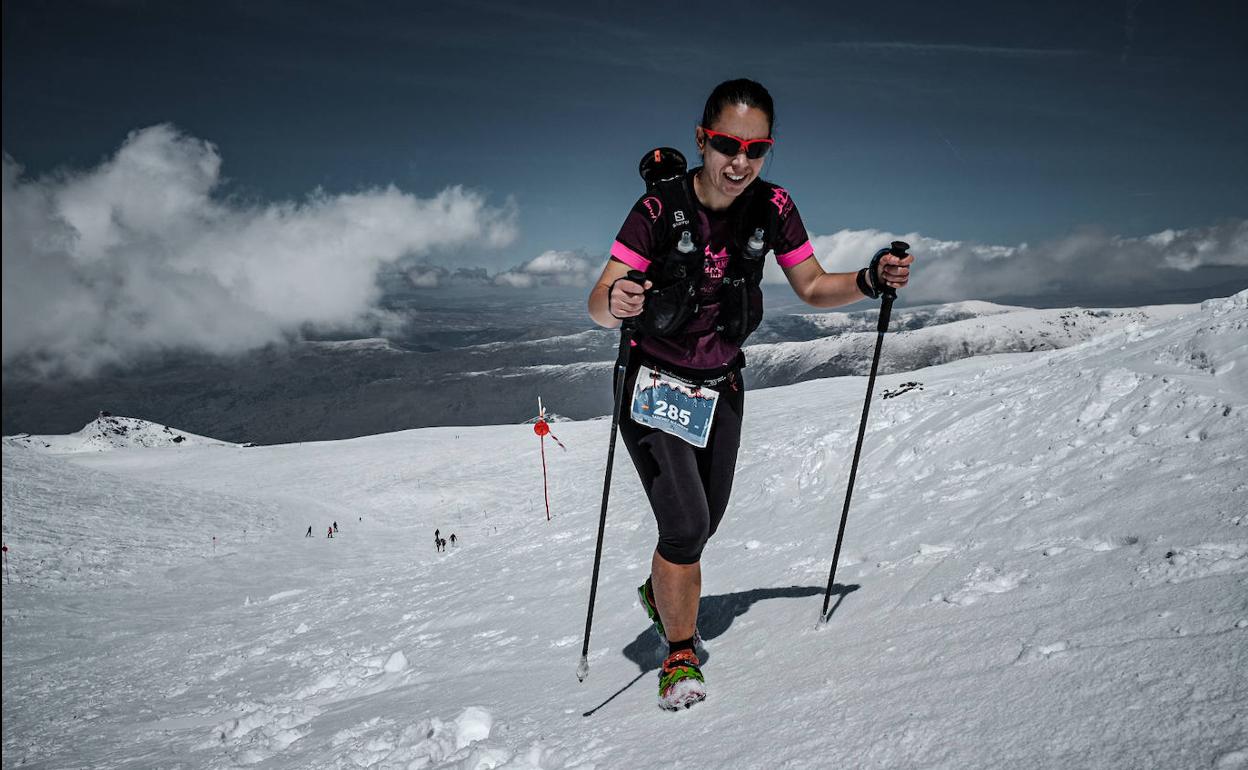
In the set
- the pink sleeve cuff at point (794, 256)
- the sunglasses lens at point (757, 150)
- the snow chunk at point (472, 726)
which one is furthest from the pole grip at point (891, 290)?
the snow chunk at point (472, 726)

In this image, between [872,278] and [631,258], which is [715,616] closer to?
[872,278]

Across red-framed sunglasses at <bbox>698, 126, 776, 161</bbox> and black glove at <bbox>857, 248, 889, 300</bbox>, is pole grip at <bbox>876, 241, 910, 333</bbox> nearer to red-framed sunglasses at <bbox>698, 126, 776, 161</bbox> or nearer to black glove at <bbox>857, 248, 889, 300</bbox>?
black glove at <bbox>857, 248, 889, 300</bbox>

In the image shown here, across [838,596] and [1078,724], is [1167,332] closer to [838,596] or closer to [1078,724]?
[838,596]

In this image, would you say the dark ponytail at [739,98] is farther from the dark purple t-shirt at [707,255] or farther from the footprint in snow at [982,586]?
the footprint in snow at [982,586]

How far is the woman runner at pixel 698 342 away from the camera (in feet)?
12.8

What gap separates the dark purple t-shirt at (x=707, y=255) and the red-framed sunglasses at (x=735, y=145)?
0.30 metres

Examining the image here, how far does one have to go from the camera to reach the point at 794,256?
14.9 ft

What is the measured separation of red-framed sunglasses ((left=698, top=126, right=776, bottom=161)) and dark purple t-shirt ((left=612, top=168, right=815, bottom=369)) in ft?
0.98

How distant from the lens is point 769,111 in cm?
399

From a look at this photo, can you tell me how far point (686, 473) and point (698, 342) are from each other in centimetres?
88

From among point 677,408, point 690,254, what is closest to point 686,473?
point 677,408

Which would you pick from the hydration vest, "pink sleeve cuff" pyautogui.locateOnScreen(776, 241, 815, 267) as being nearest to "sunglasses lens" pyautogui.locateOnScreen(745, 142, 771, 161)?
the hydration vest

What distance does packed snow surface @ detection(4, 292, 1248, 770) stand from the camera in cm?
277

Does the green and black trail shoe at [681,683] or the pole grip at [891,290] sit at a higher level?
the pole grip at [891,290]
